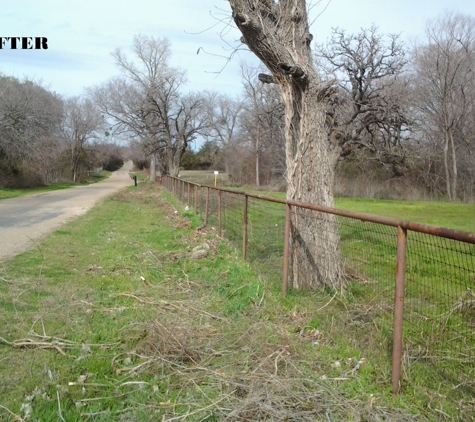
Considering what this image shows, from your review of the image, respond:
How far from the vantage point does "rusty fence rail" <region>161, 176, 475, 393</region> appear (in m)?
3.53

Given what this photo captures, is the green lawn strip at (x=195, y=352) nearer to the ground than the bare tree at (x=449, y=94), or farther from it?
nearer to the ground

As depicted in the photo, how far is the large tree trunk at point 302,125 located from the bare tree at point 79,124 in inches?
2235

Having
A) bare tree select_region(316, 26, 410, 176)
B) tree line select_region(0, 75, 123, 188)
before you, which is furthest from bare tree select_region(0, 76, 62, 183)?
bare tree select_region(316, 26, 410, 176)

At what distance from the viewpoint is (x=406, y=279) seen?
5297 millimetres

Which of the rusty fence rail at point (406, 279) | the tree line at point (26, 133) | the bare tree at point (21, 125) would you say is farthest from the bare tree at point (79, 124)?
the rusty fence rail at point (406, 279)

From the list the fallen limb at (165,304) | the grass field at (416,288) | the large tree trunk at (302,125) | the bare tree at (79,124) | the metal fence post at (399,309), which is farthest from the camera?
the bare tree at (79,124)

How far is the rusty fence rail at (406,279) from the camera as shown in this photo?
11.6ft

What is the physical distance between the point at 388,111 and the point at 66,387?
2788cm

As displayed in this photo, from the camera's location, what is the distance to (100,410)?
3.19 metres

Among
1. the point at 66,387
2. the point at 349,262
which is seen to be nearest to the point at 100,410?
the point at 66,387

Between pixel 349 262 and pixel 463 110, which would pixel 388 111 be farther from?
pixel 349 262

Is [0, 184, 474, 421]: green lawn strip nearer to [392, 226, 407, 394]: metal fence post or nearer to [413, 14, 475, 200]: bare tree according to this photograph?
[392, 226, 407, 394]: metal fence post

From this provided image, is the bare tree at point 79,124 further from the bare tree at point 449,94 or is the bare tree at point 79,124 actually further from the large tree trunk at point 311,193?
the large tree trunk at point 311,193

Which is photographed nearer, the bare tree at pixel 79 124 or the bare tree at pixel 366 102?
the bare tree at pixel 366 102
